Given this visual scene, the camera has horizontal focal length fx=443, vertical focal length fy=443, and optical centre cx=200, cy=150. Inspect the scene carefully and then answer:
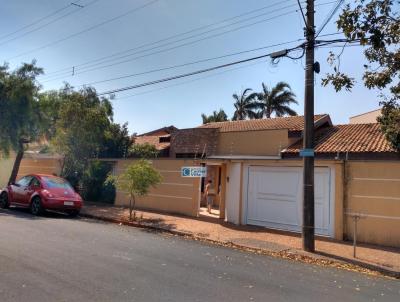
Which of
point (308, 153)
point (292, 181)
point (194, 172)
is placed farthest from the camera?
point (194, 172)

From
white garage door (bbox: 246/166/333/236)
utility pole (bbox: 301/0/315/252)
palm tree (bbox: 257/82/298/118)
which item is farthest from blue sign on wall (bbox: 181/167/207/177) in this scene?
palm tree (bbox: 257/82/298/118)

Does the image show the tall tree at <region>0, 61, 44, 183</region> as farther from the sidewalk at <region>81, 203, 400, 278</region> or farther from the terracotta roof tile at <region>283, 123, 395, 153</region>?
the terracotta roof tile at <region>283, 123, 395, 153</region>

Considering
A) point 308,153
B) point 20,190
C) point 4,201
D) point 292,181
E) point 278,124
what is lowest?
point 4,201

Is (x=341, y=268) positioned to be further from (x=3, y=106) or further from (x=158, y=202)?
(x=3, y=106)

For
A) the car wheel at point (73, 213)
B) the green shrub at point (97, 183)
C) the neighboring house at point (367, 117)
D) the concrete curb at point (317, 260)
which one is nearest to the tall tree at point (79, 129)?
the green shrub at point (97, 183)

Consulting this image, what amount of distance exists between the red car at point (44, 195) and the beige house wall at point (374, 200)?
9186 millimetres

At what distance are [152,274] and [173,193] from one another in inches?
397

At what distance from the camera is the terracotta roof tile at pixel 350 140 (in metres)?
15.8

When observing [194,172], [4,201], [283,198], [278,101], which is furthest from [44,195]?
[278,101]

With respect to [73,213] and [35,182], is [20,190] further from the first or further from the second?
[73,213]

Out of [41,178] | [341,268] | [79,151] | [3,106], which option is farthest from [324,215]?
[3,106]

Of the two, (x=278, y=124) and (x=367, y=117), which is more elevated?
(x=367, y=117)

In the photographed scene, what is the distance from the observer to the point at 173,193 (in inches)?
683

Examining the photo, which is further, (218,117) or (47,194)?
(218,117)
